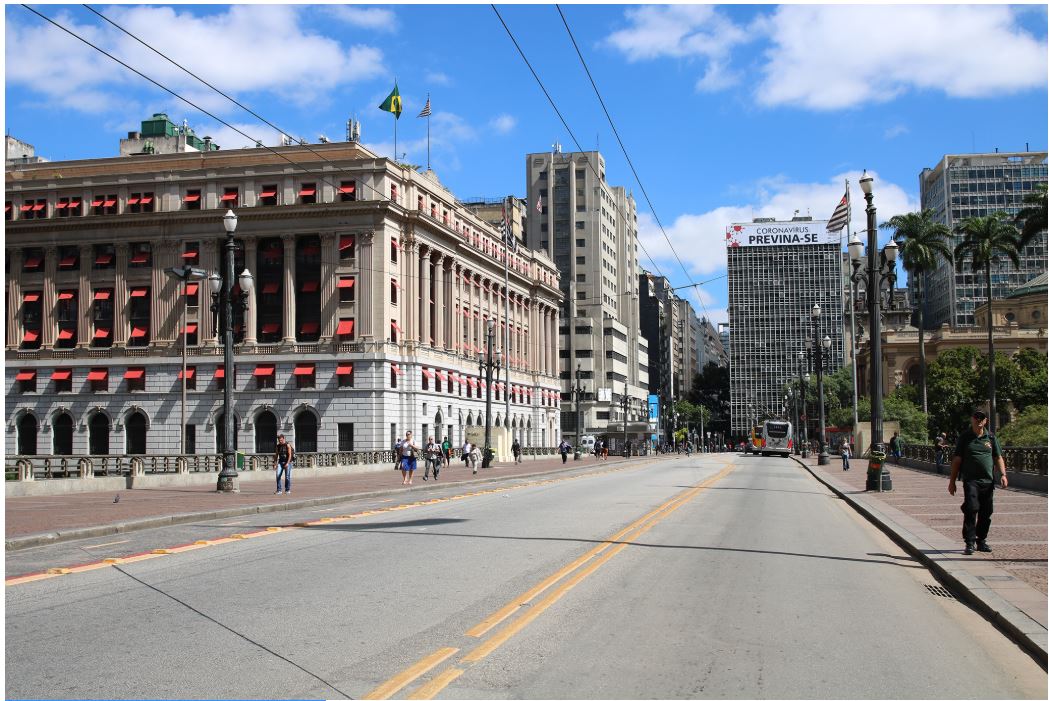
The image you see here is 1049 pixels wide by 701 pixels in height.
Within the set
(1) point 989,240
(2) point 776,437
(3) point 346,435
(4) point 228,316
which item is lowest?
(2) point 776,437

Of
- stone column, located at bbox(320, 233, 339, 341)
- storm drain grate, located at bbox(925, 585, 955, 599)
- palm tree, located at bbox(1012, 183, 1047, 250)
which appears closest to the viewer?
storm drain grate, located at bbox(925, 585, 955, 599)

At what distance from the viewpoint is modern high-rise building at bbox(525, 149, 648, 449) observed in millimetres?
134875

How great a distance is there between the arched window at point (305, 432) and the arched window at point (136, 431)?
1261 cm

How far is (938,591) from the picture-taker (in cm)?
1078

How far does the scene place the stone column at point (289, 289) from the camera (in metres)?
74.4

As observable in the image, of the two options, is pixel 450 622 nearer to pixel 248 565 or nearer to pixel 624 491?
pixel 248 565

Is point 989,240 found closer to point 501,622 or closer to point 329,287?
point 329,287

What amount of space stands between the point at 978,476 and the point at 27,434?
7985 cm

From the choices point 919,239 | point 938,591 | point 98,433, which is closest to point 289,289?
point 98,433

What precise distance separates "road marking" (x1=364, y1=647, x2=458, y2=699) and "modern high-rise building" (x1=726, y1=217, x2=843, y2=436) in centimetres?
17044

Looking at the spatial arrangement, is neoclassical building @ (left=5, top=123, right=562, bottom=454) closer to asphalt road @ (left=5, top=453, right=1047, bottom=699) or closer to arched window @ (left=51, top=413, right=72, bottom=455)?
arched window @ (left=51, top=413, right=72, bottom=455)

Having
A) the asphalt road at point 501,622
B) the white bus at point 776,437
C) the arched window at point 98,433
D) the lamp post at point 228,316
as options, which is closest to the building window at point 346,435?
the arched window at point 98,433

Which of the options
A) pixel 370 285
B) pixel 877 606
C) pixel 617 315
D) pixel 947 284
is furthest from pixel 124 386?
pixel 947 284

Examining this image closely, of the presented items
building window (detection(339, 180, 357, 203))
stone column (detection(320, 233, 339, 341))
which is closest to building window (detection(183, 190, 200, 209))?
stone column (detection(320, 233, 339, 341))
